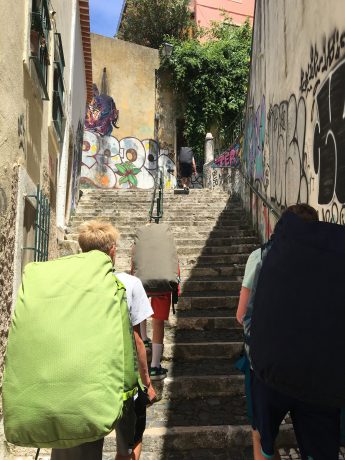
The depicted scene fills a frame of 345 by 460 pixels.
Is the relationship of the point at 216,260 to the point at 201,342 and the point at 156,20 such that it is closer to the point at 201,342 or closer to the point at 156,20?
the point at 201,342

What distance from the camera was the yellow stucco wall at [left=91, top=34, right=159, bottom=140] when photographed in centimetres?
1548

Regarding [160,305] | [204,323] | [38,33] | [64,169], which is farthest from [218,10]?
[160,305]

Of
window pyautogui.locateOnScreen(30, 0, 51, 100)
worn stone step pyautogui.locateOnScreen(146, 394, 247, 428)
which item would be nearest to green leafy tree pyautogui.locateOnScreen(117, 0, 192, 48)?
window pyautogui.locateOnScreen(30, 0, 51, 100)

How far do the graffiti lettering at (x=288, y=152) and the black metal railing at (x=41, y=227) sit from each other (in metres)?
2.57

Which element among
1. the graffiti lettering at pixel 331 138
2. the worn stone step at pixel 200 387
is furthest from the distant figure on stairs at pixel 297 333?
the worn stone step at pixel 200 387

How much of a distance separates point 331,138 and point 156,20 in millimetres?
18050

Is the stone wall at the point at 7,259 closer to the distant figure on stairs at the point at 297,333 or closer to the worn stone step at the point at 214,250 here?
the distant figure on stairs at the point at 297,333

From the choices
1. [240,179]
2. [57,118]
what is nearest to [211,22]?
[240,179]

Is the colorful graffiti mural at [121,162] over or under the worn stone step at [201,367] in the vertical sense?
over

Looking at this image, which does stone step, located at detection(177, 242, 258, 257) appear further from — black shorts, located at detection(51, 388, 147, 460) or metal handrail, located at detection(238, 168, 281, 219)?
black shorts, located at detection(51, 388, 147, 460)

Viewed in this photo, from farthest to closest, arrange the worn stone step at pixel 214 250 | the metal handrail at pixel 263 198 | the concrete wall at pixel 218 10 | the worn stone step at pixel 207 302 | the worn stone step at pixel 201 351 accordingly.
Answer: the concrete wall at pixel 218 10, the worn stone step at pixel 214 250, the metal handrail at pixel 263 198, the worn stone step at pixel 207 302, the worn stone step at pixel 201 351

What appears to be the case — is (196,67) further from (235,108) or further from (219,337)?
(219,337)

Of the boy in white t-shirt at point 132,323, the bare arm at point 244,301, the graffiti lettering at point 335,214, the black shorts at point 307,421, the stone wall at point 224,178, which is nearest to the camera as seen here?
the black shorts at point 307,421

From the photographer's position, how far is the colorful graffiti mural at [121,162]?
15219 millimetres
